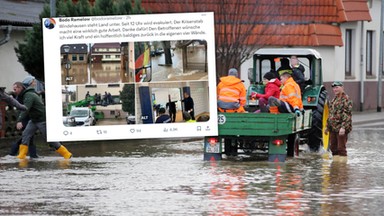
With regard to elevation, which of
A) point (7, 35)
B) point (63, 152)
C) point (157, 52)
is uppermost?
point (7, 35)

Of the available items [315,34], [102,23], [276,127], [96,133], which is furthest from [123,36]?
[315,34]

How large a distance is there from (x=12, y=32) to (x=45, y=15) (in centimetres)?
414

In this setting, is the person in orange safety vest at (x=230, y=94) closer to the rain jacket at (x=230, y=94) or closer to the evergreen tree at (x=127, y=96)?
the rain jacket at (x=230, y=94)

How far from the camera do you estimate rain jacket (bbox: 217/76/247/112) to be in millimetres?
19781

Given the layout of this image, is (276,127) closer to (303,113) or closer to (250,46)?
(303,113)

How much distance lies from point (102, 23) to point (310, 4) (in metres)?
23.4

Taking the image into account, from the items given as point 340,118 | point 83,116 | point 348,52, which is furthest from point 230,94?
point 348,52

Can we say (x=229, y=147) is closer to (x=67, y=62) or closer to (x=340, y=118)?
(x=340, y=118)

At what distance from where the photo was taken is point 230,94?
1983 centimetres

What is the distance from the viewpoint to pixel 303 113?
819 inches

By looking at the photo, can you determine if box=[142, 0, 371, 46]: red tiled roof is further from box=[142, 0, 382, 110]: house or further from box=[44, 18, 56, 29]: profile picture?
box=[44, 18, 56, 29]: profile picture

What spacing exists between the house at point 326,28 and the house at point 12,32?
471 centimetres

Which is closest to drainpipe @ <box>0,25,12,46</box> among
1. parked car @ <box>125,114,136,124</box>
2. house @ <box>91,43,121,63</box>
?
house @ <box>91,43,121,63</box>
